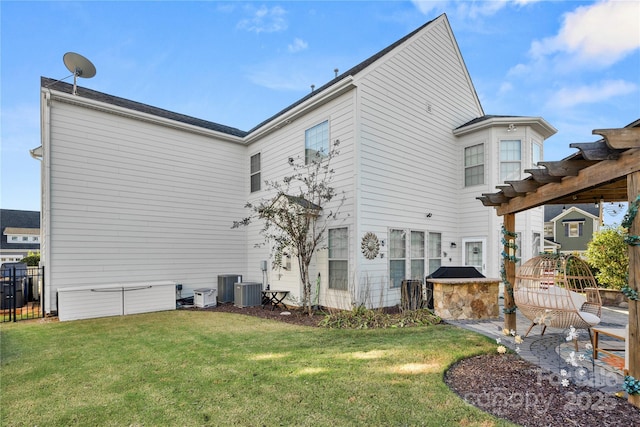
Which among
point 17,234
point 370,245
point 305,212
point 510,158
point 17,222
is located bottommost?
point 17,234

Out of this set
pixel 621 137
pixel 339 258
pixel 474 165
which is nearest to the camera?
pixel 621 137

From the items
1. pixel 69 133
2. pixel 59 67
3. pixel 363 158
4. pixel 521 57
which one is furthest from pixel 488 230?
pixel 59 67

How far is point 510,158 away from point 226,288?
940cm

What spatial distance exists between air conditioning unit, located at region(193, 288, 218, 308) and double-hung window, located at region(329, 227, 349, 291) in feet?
11.8

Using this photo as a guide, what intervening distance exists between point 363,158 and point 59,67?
8608 millimetres

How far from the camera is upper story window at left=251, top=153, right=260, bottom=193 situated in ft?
37.4

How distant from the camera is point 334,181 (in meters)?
8.69

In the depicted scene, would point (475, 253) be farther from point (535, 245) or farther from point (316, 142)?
point (316, 142)

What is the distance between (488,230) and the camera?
9914 mm

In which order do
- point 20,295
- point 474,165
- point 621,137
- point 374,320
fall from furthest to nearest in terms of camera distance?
point 474,165 < point 20,295 < point 374,320 < point 621,137

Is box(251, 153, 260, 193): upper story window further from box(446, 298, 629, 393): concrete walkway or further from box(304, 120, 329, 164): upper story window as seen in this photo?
box(446, 298, 629, 393): concrete walkway

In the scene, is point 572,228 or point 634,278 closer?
point 634,278

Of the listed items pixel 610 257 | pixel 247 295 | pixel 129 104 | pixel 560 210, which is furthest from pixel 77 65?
pixel 560 210

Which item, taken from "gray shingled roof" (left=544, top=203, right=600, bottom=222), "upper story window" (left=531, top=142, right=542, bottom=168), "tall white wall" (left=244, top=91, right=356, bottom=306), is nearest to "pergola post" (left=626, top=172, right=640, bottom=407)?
"tall white wall" (left=244, top=91, right=356, bottom=306)
